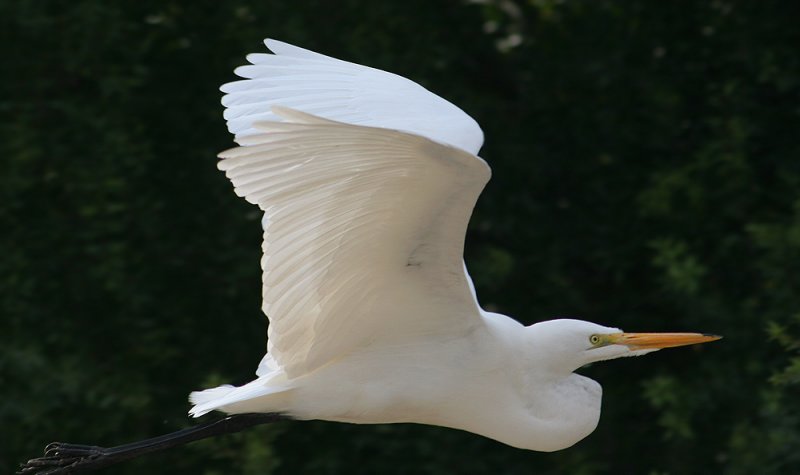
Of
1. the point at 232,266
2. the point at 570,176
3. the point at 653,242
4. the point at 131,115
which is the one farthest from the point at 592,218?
the point at 131,115

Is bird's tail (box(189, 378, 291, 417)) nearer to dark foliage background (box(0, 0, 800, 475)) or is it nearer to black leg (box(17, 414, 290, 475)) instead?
black leg (box(17, 414, 290, 475))

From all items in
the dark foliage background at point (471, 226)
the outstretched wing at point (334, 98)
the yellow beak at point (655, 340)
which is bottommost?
the dark foliage background at point (471, 226)

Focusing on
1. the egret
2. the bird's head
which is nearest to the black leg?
the egret

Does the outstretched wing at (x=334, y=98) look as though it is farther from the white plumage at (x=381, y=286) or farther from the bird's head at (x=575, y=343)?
the bird's head at (x=575, y=343)

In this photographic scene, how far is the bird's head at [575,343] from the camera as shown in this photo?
341 cm

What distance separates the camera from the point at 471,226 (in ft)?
15.8

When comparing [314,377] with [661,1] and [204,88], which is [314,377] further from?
[661,1]

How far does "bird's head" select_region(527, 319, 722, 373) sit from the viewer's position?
11.2 feet

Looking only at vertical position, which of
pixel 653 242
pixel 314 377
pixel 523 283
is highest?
pixel 314 377

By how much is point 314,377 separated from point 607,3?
230cm

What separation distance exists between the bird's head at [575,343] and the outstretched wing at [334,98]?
52cm

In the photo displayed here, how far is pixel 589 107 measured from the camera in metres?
4.91

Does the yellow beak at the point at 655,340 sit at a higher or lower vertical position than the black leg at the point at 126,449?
higher

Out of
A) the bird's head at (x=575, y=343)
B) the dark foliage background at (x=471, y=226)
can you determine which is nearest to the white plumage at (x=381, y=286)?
the bird's head at (x=575, y=343)
